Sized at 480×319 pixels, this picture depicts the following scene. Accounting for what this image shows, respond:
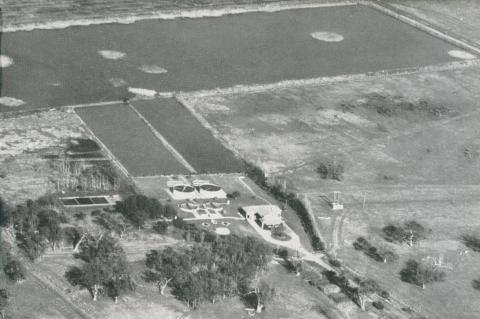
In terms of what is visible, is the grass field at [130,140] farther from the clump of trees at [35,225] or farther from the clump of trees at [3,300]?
the clump of trees at [3,300]

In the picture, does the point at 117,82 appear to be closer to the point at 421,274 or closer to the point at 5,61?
the point at 5,61

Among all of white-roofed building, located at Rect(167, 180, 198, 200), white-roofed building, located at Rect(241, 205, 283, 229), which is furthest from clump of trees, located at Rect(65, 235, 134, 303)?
white-roofed building, located at Rect(241, 205, 283, 229)

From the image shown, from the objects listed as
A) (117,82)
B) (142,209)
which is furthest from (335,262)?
(117,82)

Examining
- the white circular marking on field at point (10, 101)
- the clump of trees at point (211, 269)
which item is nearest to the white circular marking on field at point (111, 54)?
the white circular marking on field at point (10, 101)

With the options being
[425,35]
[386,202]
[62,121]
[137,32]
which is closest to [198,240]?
[386,202]

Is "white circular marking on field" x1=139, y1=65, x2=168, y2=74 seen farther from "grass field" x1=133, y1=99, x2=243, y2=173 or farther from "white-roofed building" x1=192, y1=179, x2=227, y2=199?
"white-roofed building" x1=192, y1=179, x2=227, y2=199
